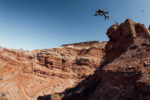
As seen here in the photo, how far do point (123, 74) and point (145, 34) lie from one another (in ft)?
18.2

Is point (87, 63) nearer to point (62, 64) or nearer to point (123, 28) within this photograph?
point (62, 64)

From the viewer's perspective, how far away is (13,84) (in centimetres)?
2425

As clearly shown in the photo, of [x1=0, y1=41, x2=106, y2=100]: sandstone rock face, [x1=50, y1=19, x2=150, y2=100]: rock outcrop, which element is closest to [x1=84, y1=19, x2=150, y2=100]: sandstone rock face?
[x1=50, y1=19, x2=150, y2=100]: rock outcrop

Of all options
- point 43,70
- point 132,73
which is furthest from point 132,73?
point 43,70

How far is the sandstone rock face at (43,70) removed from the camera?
79.0 feet

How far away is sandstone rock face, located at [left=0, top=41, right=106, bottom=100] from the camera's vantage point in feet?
79.0

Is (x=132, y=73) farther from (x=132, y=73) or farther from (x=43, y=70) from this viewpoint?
(x=43, y=70)

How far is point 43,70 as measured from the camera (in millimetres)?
30062

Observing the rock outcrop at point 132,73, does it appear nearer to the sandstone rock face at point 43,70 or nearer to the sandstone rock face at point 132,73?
the sandstone rock face at point 132,73

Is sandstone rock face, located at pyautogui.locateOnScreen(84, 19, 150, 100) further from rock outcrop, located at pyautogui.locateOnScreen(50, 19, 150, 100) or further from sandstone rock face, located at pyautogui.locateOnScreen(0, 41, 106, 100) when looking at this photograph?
sandstone rock face, located at pyautogui.locateOnScreen(0, 41, 106, 100)

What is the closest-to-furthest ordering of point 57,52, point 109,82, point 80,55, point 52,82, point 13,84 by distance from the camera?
point 109,82, point 13,84, point 52,82, point 57,52, point 80,55

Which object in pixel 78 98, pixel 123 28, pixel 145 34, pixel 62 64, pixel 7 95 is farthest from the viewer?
pixel 62 64

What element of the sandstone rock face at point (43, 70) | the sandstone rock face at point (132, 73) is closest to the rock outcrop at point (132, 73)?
the sandstone rock face at point (132, 73)

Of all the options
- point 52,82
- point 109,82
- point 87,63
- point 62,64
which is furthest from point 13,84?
point 109,82
